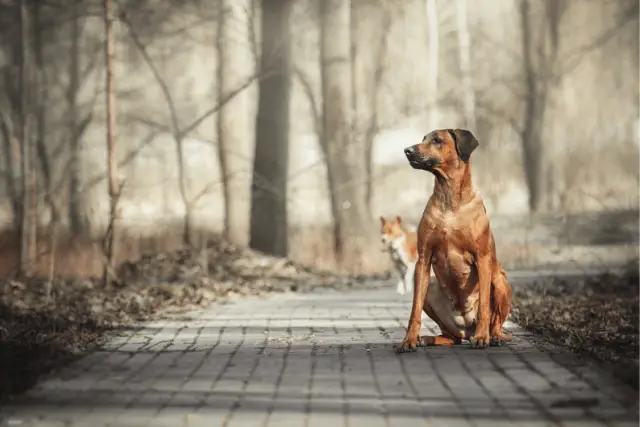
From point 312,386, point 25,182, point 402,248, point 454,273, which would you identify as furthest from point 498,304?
point 25,182

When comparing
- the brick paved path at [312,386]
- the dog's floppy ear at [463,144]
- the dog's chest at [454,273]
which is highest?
the dog's floppy ear at [463,144]

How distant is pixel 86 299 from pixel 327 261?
1062cm

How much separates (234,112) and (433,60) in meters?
8.52

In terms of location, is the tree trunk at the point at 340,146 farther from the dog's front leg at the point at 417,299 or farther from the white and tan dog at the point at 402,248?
the dog's front leg at the point at 417,299

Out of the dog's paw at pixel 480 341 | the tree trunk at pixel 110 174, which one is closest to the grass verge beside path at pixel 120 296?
the tree trunk at pixel 110 174

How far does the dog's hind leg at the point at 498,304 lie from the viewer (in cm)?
881

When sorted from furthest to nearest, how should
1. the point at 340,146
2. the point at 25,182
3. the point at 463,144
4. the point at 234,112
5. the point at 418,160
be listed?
1. the point at 340,146
2. the point at 234,112
3. the point at 25,182
4. the point at 463,144
5. the point at 418,160

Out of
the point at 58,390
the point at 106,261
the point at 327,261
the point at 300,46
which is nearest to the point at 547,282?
the point at 106,261

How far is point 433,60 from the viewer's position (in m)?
30.4

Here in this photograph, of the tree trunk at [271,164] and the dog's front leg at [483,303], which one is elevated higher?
the tree trunk at [271,164]

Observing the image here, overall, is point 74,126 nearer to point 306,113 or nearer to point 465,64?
point 306,113

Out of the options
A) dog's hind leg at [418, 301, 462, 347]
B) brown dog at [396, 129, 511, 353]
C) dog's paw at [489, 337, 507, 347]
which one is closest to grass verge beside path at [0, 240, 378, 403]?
dog's hind leg at [418, 301, 462, 347]

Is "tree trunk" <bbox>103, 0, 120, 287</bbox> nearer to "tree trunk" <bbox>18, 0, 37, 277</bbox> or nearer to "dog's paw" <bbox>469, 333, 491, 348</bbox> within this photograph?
"tree trunk" <bbox>18, 0, 37, 277</bbox>

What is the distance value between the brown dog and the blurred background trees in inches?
529
